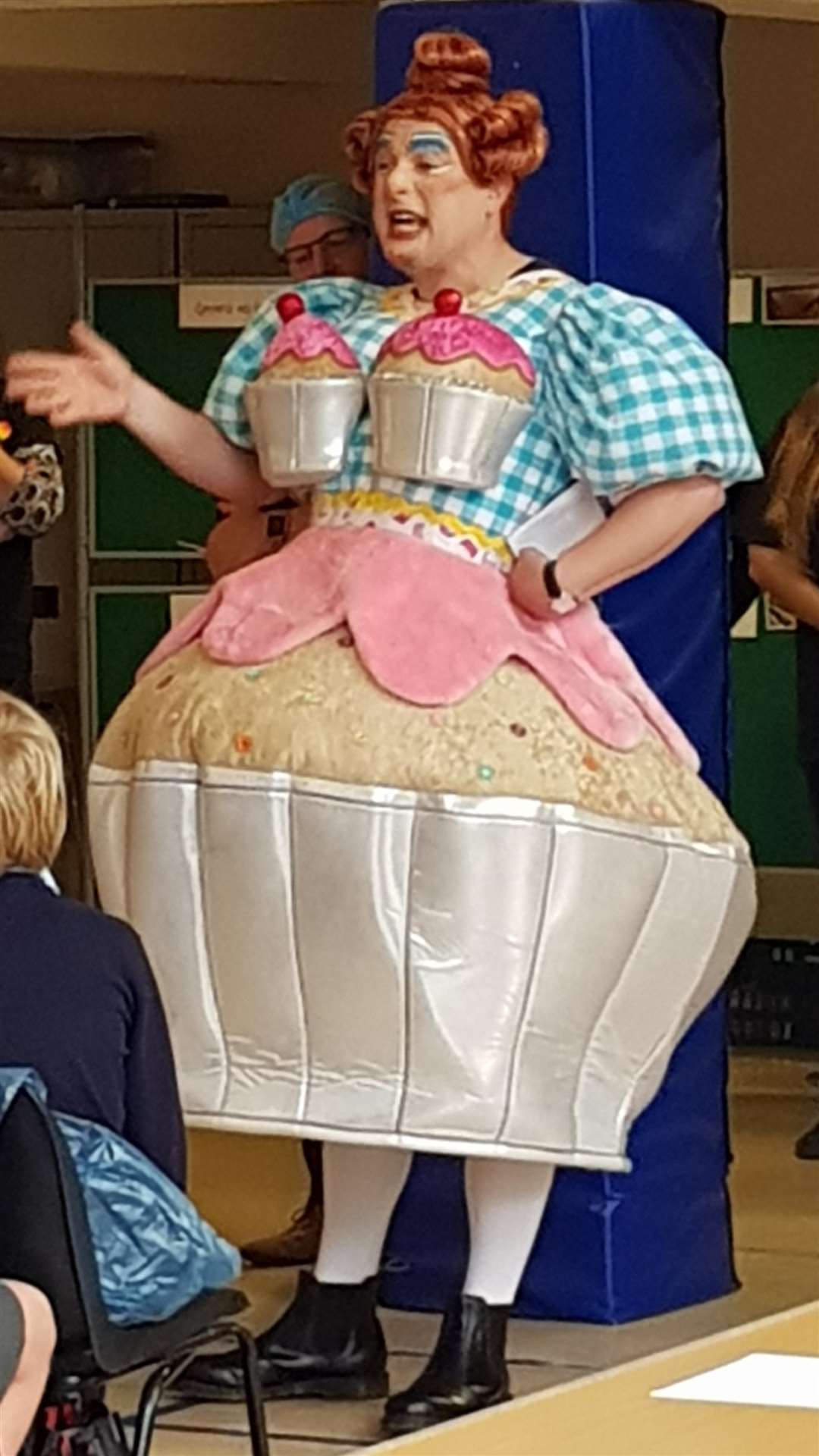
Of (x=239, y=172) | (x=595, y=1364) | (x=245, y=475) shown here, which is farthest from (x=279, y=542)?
(x=239, y=172)

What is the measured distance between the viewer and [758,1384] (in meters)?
2.80

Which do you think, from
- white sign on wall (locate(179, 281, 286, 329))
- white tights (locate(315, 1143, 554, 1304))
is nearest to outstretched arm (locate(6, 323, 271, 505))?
white tights (locate(315, 1143, 554, 1304))

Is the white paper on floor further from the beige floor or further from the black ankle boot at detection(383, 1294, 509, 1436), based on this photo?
the beige floor

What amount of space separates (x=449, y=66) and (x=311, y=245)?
48cm

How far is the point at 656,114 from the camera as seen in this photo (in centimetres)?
370

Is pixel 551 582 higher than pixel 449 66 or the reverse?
the reverse

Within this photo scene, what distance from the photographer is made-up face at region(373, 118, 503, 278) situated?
11.2ft

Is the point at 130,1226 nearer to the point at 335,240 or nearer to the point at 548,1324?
the point at 548,1324

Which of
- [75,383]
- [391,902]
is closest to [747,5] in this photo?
[75,383]

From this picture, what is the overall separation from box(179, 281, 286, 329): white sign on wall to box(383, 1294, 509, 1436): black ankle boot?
377 cm

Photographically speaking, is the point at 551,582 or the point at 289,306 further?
the point at 289,306

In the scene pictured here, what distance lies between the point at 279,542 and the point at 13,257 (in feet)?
12.9

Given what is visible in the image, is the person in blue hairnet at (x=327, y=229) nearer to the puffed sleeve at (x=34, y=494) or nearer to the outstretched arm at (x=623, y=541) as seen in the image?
the outstretched arm at (x=623, y=541)

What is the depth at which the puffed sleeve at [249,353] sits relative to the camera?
359 centimetres
